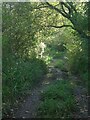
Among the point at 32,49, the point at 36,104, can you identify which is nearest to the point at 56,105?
the point at 36,104

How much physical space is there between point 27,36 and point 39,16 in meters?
2.97

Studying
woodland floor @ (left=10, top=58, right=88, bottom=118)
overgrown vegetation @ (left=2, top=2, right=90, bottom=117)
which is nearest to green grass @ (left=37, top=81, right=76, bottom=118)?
overgrown vegetation @ (left=2, top=2, right=90, bottom=117)

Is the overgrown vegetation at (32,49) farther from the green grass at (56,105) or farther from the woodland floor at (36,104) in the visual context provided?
the woodland floor at (36,104)

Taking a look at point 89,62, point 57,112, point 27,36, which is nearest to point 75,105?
point 57,112

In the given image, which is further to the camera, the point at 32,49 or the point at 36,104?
the point at 32,49

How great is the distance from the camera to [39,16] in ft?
70.4

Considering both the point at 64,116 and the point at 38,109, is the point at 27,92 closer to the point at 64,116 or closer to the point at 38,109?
the point at 38,109

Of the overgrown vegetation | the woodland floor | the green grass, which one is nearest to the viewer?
the green grass

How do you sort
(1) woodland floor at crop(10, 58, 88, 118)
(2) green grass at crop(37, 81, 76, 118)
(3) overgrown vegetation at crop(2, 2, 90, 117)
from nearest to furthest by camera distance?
(2) green grass at crop(37, 81, 76, 118), (1) woodland floor at crop(10, 58, 88, 118), (3) overgrown vegetation at crop(2, 2, 90, 117)

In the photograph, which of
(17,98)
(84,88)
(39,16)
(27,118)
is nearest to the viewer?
(27,118)

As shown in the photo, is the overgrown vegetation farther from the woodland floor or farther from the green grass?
the woodland floor

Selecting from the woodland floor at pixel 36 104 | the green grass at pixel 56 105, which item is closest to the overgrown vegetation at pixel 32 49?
the green grass at pixel 56 105

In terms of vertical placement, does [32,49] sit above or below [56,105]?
above

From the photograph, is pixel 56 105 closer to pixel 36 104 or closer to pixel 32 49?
pixel 36 104
